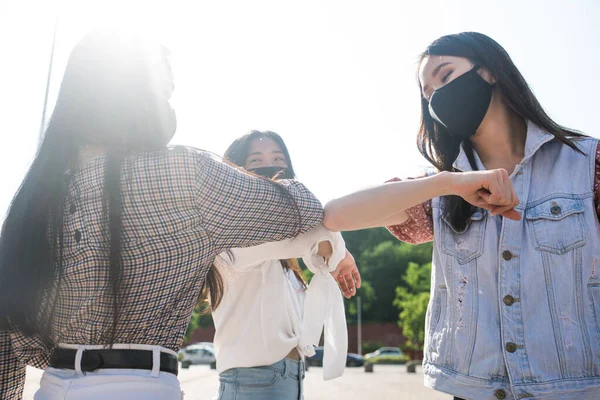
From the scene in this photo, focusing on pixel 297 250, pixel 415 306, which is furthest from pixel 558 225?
pixel 415 306

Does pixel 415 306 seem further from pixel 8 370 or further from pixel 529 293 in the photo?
pixel 8 370

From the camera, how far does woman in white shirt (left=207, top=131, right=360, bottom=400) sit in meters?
2.76

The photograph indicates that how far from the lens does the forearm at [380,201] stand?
2.19 metres

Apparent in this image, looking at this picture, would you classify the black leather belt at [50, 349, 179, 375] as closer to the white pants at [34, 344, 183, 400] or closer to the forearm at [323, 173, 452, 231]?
the white pants at [34, 344, 183, 400]

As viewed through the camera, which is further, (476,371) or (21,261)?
(476,371)

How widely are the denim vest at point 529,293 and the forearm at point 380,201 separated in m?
0.27

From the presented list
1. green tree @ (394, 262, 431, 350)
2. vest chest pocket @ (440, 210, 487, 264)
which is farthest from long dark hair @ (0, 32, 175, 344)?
green tree @ (394, 262, 431, 350)

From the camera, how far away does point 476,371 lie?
6.91 ft

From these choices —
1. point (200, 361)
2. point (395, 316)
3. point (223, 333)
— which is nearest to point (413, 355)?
point (395, 316)

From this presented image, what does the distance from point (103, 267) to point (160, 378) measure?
40cm

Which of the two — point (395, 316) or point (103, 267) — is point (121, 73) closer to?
point (103, 267)

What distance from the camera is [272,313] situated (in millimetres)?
3146

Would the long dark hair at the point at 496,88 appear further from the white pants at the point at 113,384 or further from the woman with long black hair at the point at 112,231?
the white pants at the point at 113,384

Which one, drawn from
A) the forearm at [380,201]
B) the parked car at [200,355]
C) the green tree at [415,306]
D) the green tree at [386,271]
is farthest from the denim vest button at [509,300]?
the green tree at [386,271]
